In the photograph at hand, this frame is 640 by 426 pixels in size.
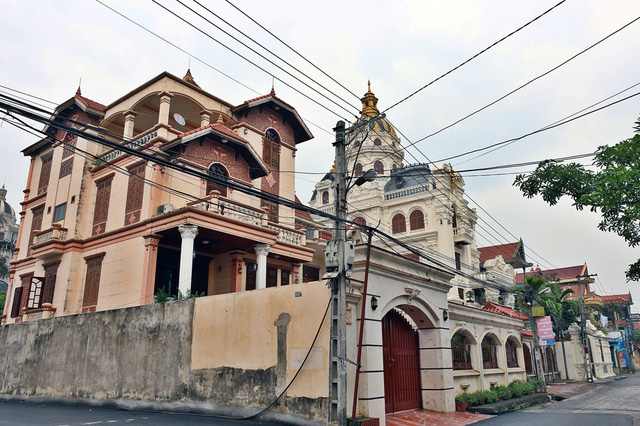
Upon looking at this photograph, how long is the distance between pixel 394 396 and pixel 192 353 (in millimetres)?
5854

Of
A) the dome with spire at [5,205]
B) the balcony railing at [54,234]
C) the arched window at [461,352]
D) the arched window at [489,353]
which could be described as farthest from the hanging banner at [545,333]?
the dome with spire at [5,205]

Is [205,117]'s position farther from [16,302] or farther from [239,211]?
[16,302]

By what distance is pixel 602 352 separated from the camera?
4412 cm

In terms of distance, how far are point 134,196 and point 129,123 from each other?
3783 mm

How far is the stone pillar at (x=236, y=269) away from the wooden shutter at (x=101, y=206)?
6.02 m

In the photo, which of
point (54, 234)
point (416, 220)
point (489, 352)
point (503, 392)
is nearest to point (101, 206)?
point (54, 234)

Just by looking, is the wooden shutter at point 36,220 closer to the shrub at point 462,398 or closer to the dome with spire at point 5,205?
the shrub at point 462,398

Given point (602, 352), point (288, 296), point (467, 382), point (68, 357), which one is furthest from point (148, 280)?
point (602, 352)

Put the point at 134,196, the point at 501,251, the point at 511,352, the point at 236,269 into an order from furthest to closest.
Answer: the point at 501,251 → the point at 511,352 → the point at 236,269 → the point at 134,196

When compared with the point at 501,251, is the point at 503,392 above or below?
below

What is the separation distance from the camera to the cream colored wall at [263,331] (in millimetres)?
10891

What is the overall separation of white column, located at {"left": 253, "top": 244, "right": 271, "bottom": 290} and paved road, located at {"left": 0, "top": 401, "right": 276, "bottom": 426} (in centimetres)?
729

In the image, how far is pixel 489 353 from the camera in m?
19.7

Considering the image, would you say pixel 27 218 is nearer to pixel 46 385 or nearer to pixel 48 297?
pixel 48 297
